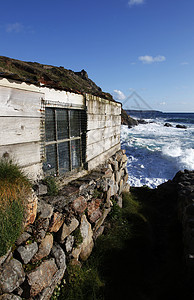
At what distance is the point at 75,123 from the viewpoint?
4.54 m

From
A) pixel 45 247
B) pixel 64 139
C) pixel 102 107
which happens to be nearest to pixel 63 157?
pixel 64 139

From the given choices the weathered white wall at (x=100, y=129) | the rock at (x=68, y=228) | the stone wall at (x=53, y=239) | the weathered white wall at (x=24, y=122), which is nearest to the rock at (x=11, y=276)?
the stone wall at (x=53, y=239)

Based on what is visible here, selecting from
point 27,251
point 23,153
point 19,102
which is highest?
point 19,102

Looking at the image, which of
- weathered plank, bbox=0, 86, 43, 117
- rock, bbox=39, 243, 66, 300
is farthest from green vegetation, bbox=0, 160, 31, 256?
rock, bbox=39, 243, 66, 300

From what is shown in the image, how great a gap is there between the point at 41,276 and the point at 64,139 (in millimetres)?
2549

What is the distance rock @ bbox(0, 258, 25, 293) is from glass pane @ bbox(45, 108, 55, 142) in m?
2.14

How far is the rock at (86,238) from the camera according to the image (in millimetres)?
3850

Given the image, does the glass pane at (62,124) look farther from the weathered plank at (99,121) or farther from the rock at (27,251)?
the rock at (27,251)

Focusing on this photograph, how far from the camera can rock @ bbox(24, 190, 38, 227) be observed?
2577 millimetres

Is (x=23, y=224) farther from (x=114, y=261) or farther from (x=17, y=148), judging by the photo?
(x=114, y=261)

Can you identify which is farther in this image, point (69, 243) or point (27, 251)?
point (69, 243)

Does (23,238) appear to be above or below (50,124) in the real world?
below

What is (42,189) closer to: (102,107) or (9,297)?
(9,297)

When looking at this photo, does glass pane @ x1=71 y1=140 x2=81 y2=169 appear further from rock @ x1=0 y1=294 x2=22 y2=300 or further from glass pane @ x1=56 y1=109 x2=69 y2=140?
rock @ x1=0 y1=294 x2=22 y2=300
